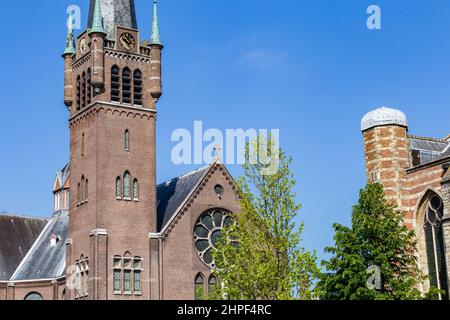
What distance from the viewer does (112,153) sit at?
5516 centimetres

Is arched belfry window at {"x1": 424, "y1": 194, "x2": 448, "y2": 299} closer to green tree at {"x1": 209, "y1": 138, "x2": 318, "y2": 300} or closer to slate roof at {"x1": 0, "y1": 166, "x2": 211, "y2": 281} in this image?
green tree at {"x1": 209, "y1": 138, "x2": 318, "y2": 300}

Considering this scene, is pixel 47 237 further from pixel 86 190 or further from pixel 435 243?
pixel 435 243

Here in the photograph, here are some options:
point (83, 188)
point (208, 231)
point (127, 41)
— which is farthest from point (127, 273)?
point (127, 41)

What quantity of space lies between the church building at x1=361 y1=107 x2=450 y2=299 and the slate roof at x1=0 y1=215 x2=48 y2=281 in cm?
3452

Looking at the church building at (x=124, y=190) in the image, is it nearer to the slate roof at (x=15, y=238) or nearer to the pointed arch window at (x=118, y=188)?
the pointed arch window at (x=118, y=188)

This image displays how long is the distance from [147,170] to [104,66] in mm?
7707

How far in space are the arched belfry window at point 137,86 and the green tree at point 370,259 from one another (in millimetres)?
25423

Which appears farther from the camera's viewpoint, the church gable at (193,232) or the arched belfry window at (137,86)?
the arched belfry window at (137,86)

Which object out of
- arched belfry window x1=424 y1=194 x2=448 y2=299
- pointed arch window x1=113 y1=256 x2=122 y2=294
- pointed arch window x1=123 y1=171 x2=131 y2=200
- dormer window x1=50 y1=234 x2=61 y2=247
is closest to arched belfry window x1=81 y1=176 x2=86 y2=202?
pointed arch window x1=123 y1=171 x2=131 y2=200

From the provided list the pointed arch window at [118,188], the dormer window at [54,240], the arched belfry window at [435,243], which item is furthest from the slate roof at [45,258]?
the arched belfry window at [435,243]

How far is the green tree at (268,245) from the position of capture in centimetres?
3244

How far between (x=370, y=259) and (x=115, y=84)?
91.9 ft

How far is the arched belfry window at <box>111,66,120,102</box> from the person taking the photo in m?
56.2
